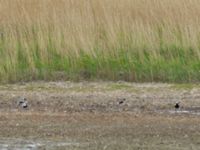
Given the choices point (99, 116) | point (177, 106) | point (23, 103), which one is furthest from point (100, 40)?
point (99, 116)

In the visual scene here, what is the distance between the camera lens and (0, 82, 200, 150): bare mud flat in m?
7.30

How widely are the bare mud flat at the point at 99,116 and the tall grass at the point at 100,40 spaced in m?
0.37

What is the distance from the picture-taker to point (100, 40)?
11602 millimetres

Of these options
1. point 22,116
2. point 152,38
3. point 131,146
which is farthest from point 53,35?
point 131,146

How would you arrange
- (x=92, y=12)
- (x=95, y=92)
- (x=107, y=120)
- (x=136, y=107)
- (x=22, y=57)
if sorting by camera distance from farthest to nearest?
(x=92, y=12) → (x=22, y=57) → (x=95, y=92) → (x=136, y=107) → (x=107, y=120)

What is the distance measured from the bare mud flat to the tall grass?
0.37 m

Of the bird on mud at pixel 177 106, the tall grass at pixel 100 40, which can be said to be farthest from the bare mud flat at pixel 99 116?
the tall grass at pixel 100 40

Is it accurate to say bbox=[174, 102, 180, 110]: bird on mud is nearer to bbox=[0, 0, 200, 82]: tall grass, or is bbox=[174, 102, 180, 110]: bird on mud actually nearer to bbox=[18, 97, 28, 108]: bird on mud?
bbox=[0, 0, 200, 82]: tall grass

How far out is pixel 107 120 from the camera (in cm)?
847

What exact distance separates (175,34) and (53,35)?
196cm

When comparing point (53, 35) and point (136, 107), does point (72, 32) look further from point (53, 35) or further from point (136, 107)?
point (136, 107)

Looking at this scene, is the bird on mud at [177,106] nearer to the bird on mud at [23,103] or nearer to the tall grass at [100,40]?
the tall grass at [100,40]

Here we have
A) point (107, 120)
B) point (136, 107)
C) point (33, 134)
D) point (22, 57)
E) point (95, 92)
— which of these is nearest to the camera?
point (33, 134)

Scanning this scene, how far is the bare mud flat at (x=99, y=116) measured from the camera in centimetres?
730
